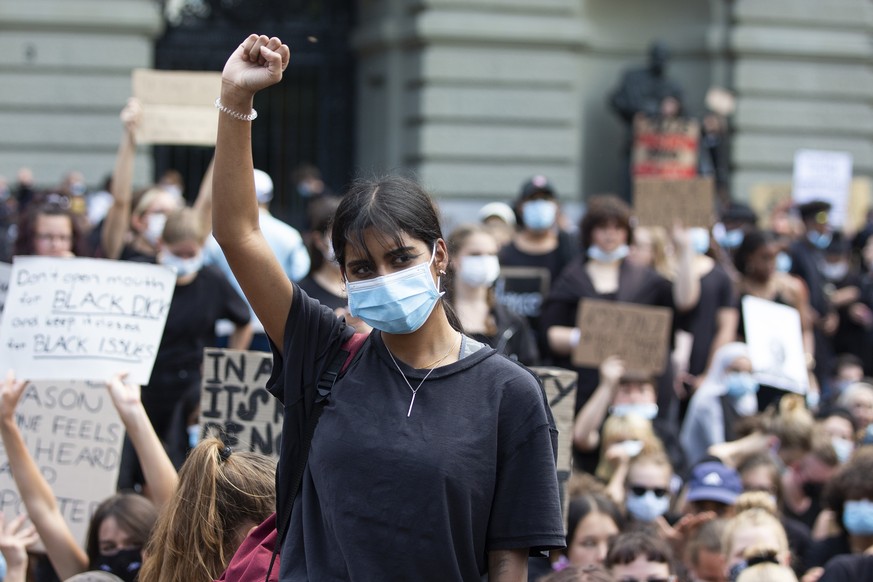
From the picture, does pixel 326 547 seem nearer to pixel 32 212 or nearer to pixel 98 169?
pixel 32 212

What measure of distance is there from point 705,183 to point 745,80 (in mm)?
7669

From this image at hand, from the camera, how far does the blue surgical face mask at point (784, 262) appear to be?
10469 mm

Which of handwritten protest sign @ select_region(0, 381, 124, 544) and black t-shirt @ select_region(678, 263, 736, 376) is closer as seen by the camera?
handwritten protest sign @ select_region(0, 381, 124, 544)

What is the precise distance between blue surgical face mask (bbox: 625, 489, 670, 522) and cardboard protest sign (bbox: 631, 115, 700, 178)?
9.15 m

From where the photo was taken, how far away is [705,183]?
28.2 feet

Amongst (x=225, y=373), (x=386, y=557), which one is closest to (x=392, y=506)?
(x=386, y=557)

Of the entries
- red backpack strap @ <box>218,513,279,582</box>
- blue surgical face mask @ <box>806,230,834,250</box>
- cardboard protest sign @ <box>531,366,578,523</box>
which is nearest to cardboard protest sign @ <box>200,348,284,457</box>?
cardboard protest sign @ <box>531,366,578,523</box>

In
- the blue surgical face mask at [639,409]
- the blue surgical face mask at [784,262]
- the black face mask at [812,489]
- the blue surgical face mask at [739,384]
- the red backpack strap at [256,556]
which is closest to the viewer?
the red backpack strap at [256,556]

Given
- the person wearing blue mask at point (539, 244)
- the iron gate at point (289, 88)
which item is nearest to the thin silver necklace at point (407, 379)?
the person wearing blue mask at point (539, 244)

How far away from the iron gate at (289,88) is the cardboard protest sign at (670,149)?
343 cm

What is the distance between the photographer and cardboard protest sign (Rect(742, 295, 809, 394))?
7.49 metres

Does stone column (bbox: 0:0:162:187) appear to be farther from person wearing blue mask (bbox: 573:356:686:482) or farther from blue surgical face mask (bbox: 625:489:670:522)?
blue surgical face mask (bbox: 625:489:670:522)

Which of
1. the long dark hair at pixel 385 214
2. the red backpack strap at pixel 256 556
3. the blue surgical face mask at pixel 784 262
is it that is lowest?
the blue surgical face mask at pixel 784 262

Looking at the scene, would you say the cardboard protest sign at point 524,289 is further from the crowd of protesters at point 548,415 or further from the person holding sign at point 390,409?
the person holding sign at point 390,409
